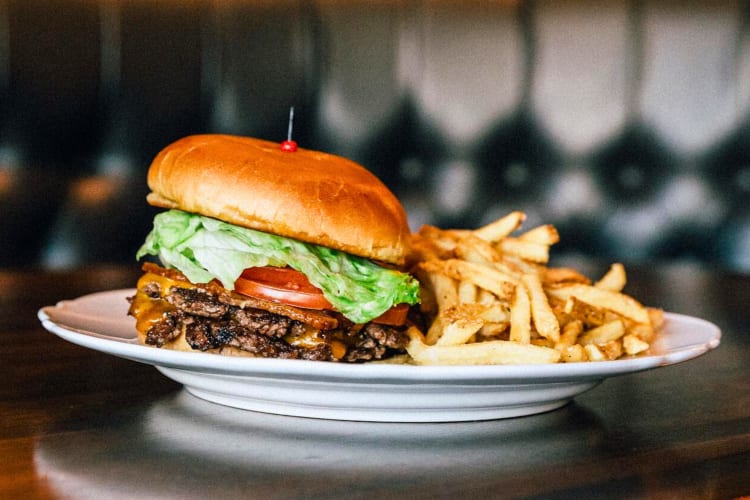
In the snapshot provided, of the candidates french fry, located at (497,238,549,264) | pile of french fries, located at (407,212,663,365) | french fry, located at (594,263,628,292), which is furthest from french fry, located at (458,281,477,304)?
french fry, located at (594,263,628,292)

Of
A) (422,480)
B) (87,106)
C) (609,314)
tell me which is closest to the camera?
(422,480)

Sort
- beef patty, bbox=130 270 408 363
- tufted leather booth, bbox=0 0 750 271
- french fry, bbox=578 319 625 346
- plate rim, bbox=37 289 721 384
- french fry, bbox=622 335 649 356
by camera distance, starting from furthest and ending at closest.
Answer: tufted leather booth, bbox=0 0 750 271, french fry, bbox=578 319 625 346, french fry, bbox=622 335 649 356, beef patty, bbox=130 270 408 363, plate rim, bbox=37 289 721 384

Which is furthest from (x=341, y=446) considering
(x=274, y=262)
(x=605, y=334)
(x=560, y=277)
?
(x=560, y=277)

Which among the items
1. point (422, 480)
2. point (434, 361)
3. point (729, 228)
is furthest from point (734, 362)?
point (729, 228)

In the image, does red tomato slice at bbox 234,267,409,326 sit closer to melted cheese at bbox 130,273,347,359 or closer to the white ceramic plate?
melted cheese at bbox 130,273,347,359

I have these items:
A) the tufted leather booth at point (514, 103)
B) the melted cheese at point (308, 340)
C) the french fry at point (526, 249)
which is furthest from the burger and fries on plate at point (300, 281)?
the tufted leather booth at point (514, 103)

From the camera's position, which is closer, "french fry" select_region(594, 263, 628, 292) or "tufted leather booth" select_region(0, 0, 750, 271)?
"french fry" select_region(594, 263, 628, 292)

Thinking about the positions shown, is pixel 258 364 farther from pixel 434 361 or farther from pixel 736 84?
pixel 736 84
